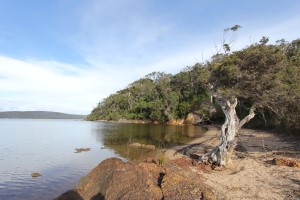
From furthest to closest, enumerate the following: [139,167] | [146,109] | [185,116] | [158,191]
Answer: [146,109], [185,116], [139,167], [158,191]

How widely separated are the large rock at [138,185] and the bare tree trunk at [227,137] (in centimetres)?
558

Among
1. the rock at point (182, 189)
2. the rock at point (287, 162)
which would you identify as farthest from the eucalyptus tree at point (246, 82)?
the rock at point (182, 189)

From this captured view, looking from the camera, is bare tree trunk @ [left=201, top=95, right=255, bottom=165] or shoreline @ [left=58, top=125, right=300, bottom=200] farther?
bare tree trunk @ [left=201, top=95, right=255, bottom=165]

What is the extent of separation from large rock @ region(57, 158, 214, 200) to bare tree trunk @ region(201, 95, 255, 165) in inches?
220

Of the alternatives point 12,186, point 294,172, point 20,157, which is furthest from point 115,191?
point 20,157

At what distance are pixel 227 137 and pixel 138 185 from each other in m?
8.31

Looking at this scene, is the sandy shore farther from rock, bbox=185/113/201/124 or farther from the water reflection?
rock, bbox=185/113/201/124

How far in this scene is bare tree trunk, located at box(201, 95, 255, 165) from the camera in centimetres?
1454

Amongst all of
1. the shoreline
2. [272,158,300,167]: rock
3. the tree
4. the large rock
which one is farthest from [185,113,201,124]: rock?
the large rock

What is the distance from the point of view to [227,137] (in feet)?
49.4

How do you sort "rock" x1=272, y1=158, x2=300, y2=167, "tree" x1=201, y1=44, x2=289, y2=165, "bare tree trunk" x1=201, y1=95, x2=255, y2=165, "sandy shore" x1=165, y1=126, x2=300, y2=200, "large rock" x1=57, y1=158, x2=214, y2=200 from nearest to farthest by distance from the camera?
"large rock" x1=57, y1=158, x2=214, y2=200
"sandy shore" x1=165, y1=126, x2=300, y2=200
"rock" x1=272, y1=158, x2=300, y2=167
"tree" x1=201, y1=44, x2=289, y2=165
"bare tree trunk" x1=201, y1=95, x2=255, y2=165

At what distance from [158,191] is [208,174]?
18.5 feet

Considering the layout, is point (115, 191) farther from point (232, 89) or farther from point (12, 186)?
point (232, 89)

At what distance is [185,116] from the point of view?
7462 centimetres
